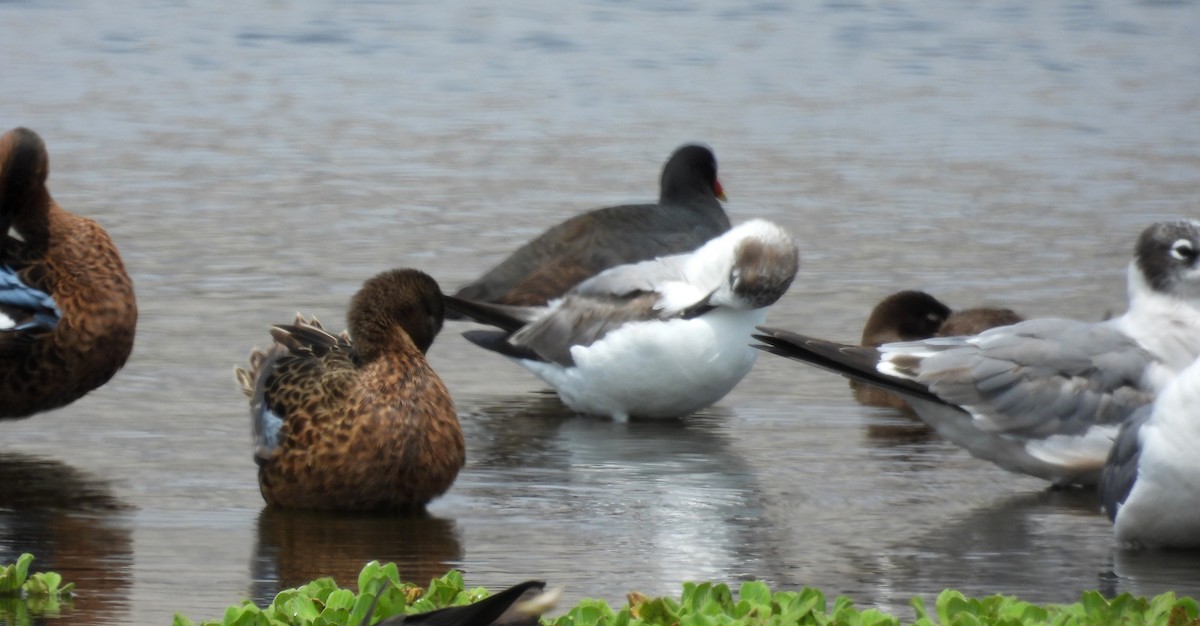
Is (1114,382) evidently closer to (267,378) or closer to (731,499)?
(731,499)

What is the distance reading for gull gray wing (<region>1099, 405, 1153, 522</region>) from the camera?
6.29 m

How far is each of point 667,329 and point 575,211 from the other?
4365 millimetres

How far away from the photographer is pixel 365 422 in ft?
21.5

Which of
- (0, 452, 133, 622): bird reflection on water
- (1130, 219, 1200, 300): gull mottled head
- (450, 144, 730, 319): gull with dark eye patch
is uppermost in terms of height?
(1130, 219, 1200, 300): gull mottled head

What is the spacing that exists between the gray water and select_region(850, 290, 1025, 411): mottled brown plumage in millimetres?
214

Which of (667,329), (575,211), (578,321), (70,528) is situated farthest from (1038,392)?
(575,211)

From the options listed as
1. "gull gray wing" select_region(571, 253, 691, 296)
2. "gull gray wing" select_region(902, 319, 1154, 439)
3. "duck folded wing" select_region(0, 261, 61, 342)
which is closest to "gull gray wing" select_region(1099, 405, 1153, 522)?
"gull gray wing" select_region(902, 319, 1154, 439)

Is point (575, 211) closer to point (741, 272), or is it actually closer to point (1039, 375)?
point (741, 272)

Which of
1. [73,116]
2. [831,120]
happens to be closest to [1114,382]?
[831,120]

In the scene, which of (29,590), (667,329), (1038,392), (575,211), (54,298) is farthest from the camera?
(575,211)

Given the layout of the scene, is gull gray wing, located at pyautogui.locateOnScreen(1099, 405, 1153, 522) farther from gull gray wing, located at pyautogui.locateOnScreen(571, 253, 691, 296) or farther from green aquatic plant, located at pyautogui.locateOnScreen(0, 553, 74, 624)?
green aquatic plant, located at pyautogui.locateOnScreen(0, 553, 74, 624)

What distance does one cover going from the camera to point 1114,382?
7121 mm

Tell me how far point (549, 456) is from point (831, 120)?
353 inches

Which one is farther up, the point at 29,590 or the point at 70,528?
the point at 29,590
